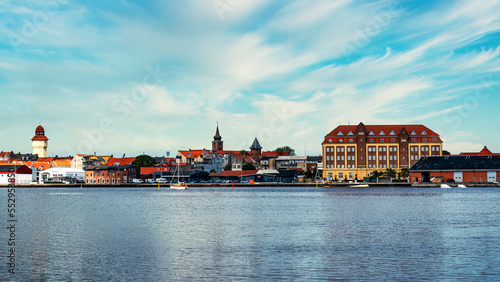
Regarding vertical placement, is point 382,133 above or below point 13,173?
above

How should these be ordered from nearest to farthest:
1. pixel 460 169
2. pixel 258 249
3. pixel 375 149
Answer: pixel 258 249 < pixel 460 169 < pixel 375 149

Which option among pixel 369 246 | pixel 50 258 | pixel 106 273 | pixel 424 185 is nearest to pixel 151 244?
pixel 50 258

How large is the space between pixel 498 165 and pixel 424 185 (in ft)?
62.2

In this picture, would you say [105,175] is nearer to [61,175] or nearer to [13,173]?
[61,175]

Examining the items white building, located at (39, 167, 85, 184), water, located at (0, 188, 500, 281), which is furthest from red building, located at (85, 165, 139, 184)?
water, located at (0, 188, 500, 281)

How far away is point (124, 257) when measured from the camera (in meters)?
28.2

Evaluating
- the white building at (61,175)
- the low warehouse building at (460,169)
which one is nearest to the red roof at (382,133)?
the low warehouse building at (460,169)

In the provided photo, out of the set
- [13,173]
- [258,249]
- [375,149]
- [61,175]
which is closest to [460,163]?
[375,149]

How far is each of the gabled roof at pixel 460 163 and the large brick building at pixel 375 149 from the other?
21.2 m

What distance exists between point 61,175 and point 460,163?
13338cm

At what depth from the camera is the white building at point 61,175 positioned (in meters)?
189

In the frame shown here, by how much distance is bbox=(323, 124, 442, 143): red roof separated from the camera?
16988 cm

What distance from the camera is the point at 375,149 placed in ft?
559

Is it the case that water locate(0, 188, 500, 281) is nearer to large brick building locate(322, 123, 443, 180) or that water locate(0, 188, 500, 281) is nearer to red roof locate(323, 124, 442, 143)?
large brick building locate(322, 123, 443, 180)
